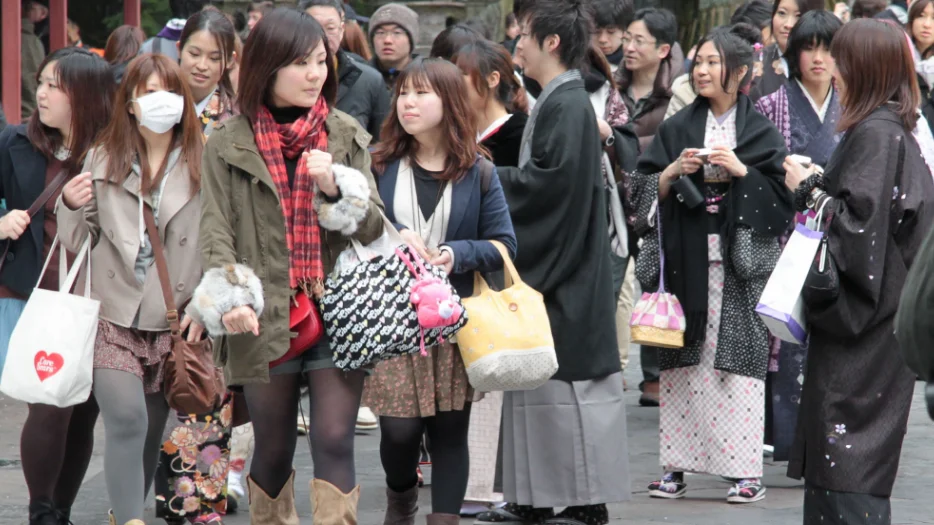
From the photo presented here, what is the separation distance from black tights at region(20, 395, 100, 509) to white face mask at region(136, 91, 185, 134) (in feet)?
3.58

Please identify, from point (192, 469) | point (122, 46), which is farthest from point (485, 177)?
point (122, 46)

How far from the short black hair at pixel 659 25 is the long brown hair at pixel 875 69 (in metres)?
3.53

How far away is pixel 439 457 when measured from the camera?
197 inches

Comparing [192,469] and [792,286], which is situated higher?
[792,286]

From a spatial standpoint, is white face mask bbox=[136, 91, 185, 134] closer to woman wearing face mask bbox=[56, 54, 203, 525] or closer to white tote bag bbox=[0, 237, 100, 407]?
woman wearing face mask bbox=[56, 54, 203, 525]

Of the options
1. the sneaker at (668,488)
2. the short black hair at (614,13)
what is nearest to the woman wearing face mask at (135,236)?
the sneaker at (668,488)

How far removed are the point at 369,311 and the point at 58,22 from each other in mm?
7709

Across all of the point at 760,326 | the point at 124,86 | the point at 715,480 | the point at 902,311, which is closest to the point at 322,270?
the point at 124,86

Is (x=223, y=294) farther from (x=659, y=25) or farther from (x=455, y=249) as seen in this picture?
(x=659, y=25)

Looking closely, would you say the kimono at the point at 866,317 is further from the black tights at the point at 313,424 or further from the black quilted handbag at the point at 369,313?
the black tights at the point at 313,424

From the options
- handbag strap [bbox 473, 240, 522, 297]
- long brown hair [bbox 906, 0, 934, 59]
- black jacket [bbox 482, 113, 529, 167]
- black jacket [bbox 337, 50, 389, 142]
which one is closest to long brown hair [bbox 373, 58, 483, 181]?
handbag strap [bbox 473, 240, 522, 297]

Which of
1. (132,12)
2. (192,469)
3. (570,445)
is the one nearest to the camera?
(570,445)

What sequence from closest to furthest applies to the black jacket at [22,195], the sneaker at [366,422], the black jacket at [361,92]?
the black jacket at [22,195] < the black jacket at [361,92] < the sneaker at [366,422]

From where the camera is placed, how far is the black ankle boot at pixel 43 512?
17.5 feet
